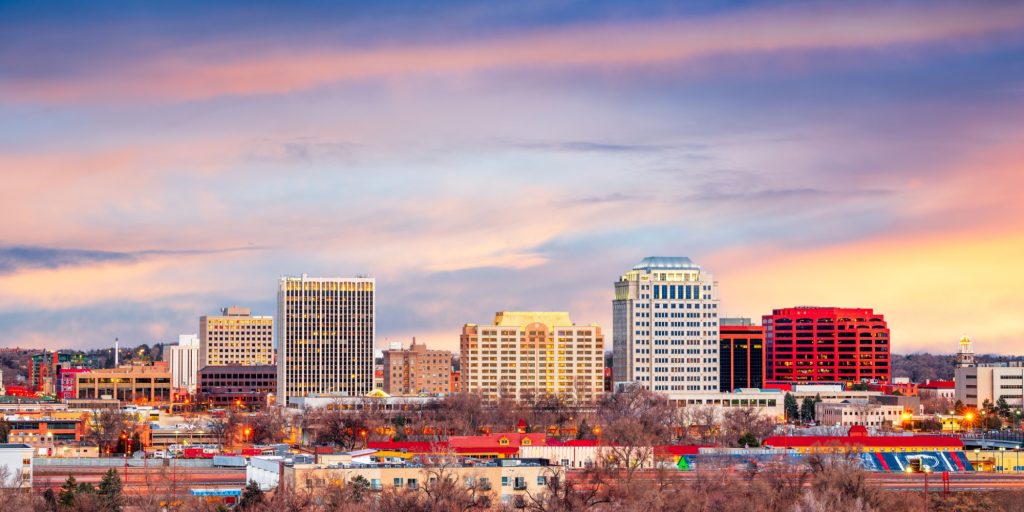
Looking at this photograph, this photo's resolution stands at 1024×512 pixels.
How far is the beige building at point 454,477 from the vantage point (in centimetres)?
9194

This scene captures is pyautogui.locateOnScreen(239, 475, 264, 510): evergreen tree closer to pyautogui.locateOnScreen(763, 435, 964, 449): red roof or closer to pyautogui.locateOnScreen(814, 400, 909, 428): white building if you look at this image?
pyautogui.locateOnScreen(763, 435, 964, 449): red roof

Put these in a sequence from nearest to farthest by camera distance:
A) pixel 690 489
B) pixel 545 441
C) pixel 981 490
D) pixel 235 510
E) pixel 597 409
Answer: pixel 235 510
pixel 690 489
pixel 981 490
pixel 545 441
pixel 597 409

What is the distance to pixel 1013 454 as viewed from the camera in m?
119

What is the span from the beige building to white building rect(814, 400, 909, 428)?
301ft

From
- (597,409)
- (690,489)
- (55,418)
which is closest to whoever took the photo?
(690,489)

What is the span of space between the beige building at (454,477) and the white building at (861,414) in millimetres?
91773

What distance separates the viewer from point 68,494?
91062 millimetres

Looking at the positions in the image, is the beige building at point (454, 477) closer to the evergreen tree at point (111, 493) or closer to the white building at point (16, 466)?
the evergreen tree at point (111, 493)

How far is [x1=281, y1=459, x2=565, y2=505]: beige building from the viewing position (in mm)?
91938

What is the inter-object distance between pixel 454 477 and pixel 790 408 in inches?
4263

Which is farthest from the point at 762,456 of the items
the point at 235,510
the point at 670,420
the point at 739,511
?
the point at 670,420

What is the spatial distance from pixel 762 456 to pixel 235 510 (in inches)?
1510

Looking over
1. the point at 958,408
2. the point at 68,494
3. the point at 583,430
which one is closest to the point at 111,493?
the point at 68,494

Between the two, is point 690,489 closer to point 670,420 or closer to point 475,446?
point 475,446
